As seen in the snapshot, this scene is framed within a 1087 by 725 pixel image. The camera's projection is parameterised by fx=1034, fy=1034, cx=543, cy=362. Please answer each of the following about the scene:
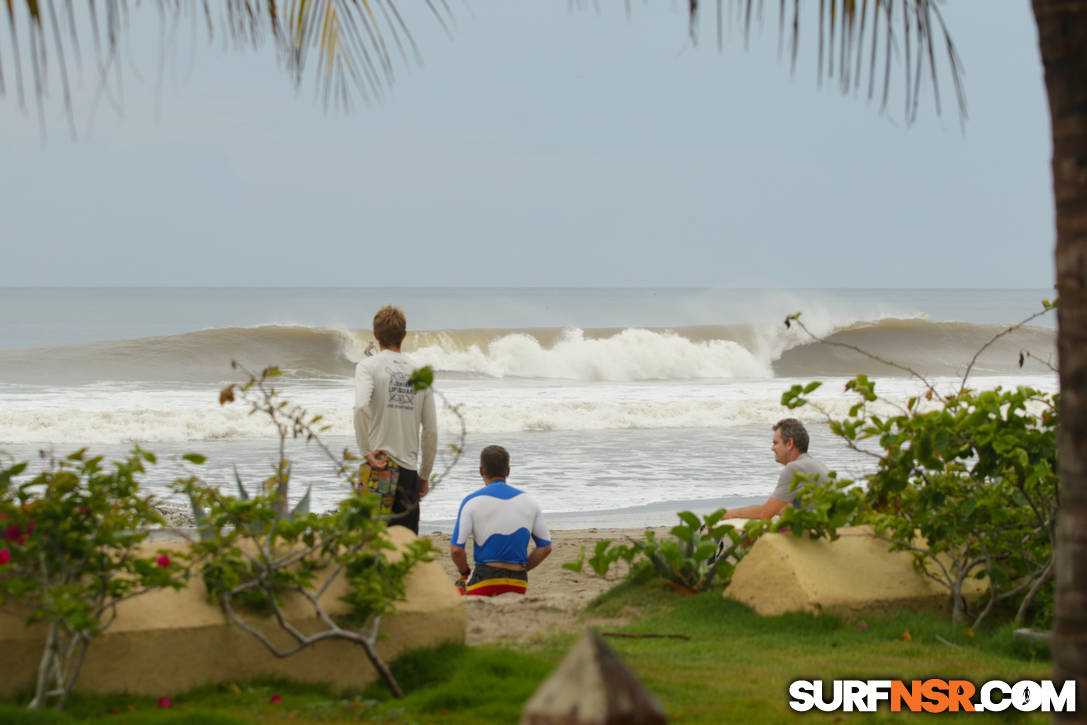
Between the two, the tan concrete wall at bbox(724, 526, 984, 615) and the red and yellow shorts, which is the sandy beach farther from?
the tan concrete wall at bbox(724, 526, 984, 615)

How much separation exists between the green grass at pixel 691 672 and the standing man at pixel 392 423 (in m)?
1.53

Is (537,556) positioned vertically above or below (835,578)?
below

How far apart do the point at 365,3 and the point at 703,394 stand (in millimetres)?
23140

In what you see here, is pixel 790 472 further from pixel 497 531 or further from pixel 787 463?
pixel 497 531

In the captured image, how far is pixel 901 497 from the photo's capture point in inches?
214

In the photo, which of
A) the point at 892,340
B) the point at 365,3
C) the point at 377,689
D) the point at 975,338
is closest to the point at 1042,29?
the point at 365,3

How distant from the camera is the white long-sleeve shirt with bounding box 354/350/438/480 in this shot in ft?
19.6

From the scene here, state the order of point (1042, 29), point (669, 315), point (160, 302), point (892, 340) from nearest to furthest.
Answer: point (1042, 29) < point (892, 340) < point (669, 315) < point (160, 302)

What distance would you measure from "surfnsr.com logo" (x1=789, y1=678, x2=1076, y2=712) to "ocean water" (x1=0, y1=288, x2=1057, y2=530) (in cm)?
165

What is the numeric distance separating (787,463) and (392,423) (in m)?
2.54

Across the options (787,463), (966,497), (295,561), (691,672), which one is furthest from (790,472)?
(295,561)

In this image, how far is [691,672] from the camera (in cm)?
429

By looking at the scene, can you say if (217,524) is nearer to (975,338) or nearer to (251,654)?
(251,654)

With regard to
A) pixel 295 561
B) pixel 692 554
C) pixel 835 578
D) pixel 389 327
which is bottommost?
pixel 692 554
